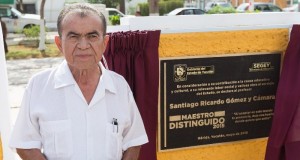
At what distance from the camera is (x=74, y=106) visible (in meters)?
1.99

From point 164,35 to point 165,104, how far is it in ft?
1.69

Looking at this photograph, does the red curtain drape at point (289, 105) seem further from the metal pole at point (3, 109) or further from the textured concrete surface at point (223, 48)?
the metal pole at point (3, 109)

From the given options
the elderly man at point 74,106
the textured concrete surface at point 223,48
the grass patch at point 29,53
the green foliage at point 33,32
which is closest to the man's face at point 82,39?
the elderly man at point 74,106

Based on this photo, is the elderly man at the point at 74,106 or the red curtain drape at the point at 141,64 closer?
the elderly man at the point at 74,106

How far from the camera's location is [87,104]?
201cm

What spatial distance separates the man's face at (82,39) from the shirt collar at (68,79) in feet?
0.22

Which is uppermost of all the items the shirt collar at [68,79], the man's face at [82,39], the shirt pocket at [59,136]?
the man's face at [82,39]

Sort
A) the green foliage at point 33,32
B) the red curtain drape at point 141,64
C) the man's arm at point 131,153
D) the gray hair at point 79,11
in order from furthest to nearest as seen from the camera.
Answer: the green foliage at point 33,32 < the red curtain drape at point 141,64 < the man's arm at point 131,153 < the gray hair at point 79,11

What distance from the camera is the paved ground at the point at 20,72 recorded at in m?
8.36

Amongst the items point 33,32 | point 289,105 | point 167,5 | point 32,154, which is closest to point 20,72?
point 33,32

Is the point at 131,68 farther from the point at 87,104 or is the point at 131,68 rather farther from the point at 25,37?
the point at 25,37

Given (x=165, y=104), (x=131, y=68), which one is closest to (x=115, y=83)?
(x=131, y=68)

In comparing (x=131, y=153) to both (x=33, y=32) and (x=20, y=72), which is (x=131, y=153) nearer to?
(x=20, y=72)

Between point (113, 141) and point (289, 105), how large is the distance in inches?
61.9
